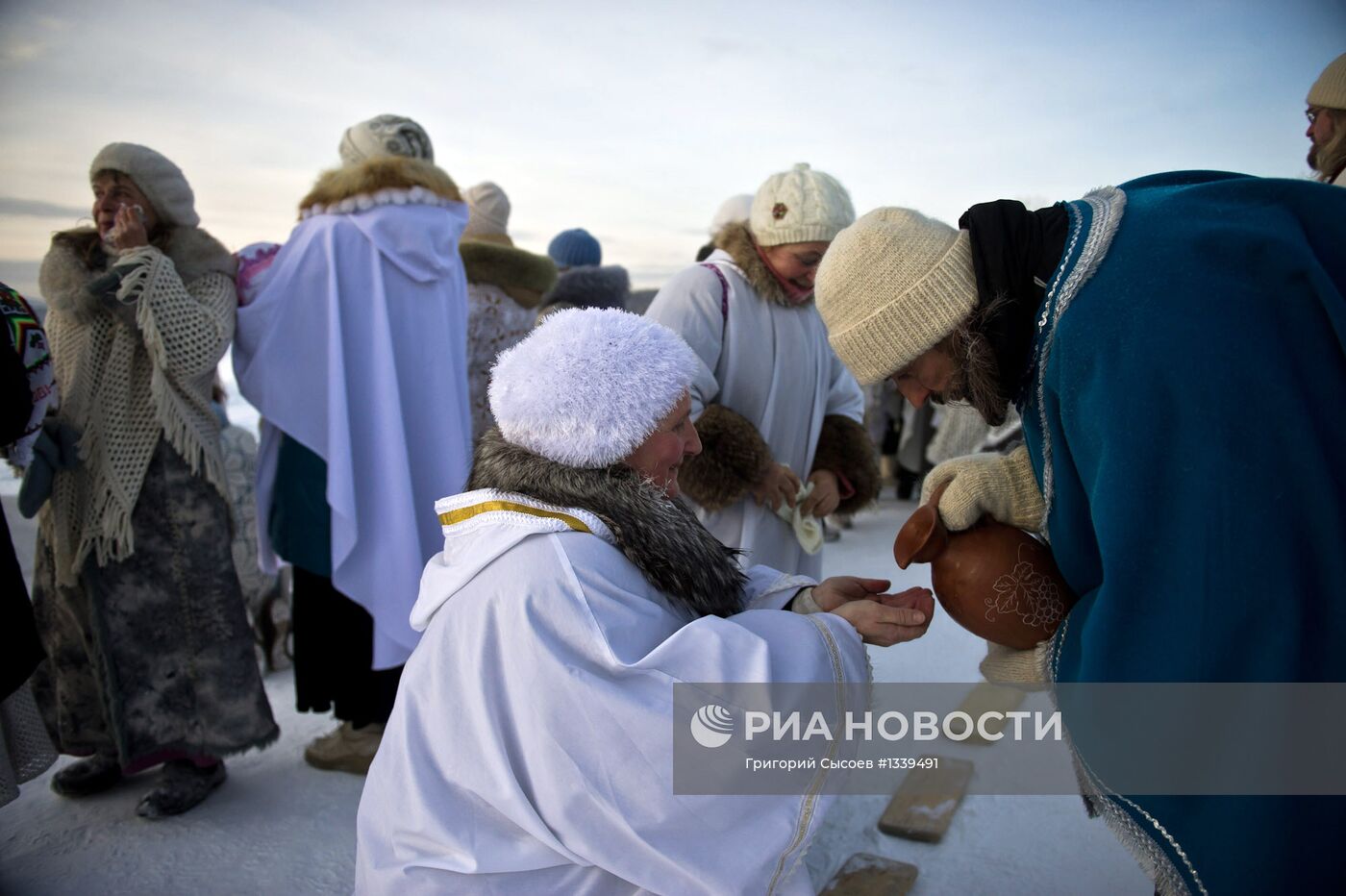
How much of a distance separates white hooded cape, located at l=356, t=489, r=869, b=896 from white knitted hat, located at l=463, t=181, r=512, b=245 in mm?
3180

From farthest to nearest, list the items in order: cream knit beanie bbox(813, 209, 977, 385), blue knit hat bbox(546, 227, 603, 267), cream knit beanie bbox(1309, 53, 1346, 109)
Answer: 1. blue knit hat bbox(546, 227, 603, 267)
2. cream knit beanie bbox(1309, 53, 1346, 109)
3. cream knit beanie bbox(813, 209, 977, 385)

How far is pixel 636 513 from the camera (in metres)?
1.66

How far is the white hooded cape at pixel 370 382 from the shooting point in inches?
119

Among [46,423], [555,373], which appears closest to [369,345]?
Answer: [46,423]

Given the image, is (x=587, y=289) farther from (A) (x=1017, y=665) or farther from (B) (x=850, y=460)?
(A) (x=1017, y=665)

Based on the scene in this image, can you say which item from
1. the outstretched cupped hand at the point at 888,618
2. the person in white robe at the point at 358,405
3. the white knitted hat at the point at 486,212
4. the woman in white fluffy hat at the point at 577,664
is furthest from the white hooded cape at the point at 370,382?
the outstretched cupped hand at the point at 888,618

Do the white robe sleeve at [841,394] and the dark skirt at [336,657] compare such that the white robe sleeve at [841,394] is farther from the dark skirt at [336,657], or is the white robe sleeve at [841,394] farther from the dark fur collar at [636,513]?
the dark skirt at [336,657]

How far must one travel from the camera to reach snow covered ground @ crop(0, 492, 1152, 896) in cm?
255

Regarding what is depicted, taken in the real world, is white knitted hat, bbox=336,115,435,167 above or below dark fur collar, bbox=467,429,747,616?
above

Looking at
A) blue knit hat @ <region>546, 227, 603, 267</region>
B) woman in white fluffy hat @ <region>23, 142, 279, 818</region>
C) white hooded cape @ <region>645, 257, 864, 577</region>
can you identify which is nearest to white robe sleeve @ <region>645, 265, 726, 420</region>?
white hooded cape @ <region>645, 257, 864, 577</region>

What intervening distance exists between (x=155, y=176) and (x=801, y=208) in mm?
2081

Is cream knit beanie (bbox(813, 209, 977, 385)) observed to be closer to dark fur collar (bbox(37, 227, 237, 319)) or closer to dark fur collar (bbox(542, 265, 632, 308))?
dark fur collar (bbox(37, 227, 237, 319))

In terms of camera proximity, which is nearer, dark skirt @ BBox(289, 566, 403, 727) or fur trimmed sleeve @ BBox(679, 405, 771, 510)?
fur trimmed sleeve @ BBox(679, 405, 771, 510)

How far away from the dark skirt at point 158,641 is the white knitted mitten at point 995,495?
2.37 meters
